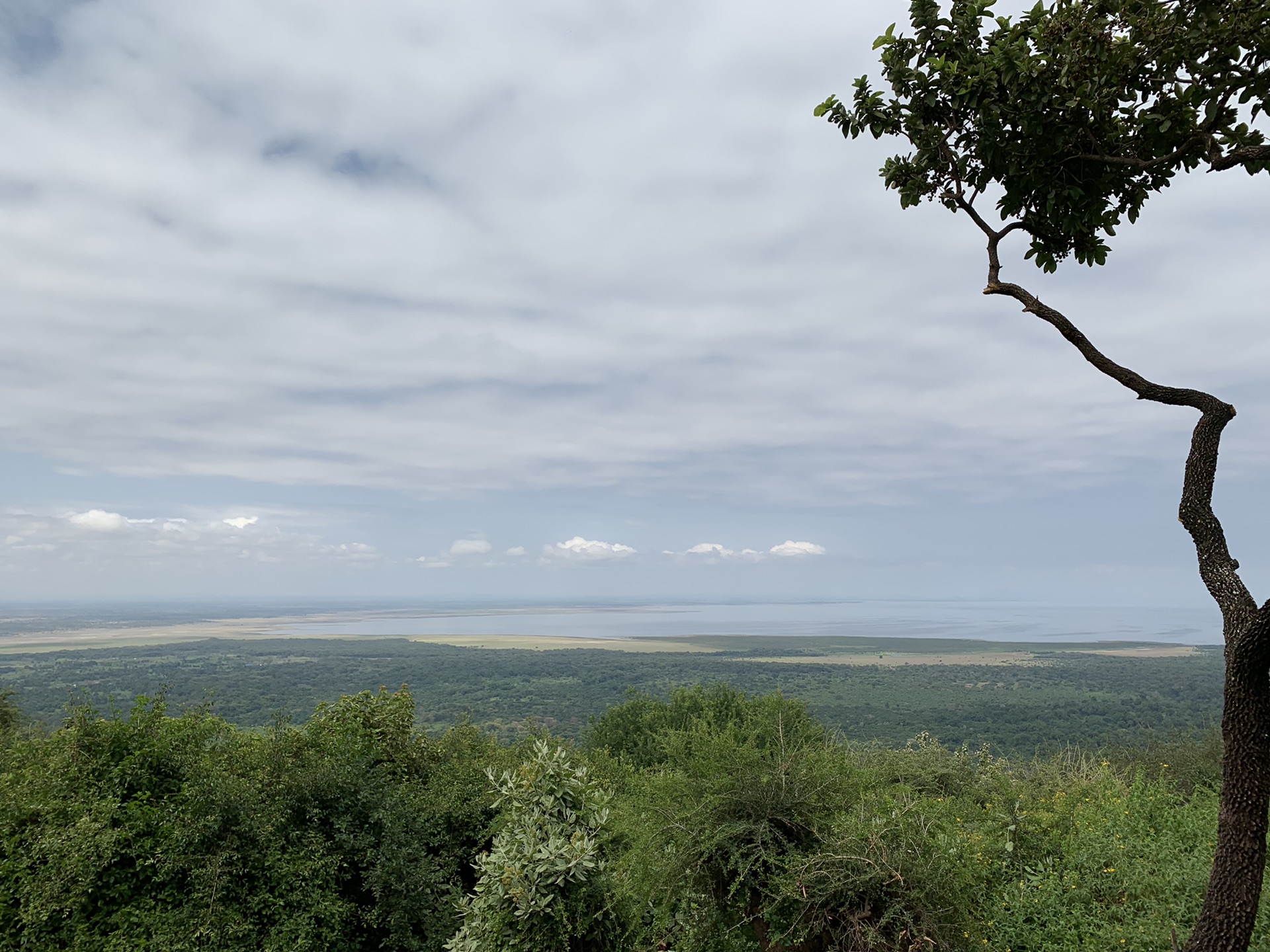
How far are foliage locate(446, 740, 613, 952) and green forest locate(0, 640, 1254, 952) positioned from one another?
0.13 ft

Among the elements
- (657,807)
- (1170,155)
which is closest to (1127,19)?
(1170,155)

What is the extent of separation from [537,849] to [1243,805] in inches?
331

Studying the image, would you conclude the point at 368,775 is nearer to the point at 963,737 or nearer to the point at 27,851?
the point at 27,851

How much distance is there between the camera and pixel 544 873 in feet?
32.6

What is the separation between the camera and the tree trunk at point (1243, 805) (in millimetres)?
4547

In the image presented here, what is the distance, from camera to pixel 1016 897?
30.8 feet

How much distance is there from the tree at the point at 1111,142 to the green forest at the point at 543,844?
3.67m

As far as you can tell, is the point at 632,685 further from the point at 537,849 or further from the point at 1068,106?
the point at 1068,106

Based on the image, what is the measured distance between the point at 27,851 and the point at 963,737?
6189 centimetres

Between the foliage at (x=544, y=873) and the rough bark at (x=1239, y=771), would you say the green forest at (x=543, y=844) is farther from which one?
the rough bark at (x=1239, y=771)

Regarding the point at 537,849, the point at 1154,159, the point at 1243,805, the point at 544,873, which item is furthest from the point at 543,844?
the point at 1154,159

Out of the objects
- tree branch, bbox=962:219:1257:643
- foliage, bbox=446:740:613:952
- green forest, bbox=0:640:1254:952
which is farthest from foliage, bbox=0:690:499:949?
tree branch, bbox=962:219:1257:643

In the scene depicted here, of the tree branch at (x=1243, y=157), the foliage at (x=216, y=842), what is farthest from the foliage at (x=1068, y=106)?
the foliage at (x=216, y=842)

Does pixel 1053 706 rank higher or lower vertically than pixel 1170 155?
lower
